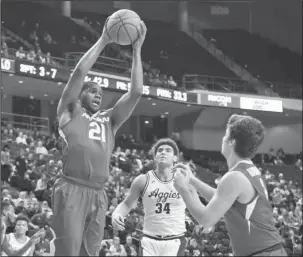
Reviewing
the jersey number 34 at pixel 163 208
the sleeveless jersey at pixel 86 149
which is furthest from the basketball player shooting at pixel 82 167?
the jersey number 34 at pixel 163 208

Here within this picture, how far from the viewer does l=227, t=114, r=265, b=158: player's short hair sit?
4.48m

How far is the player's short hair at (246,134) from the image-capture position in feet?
14.7

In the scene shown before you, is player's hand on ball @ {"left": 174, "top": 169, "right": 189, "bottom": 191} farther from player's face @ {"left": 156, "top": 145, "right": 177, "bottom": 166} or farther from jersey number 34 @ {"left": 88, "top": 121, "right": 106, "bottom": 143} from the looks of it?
player's face @ {"left": 156, "top": 145, "right": 177, "bottom": 166}

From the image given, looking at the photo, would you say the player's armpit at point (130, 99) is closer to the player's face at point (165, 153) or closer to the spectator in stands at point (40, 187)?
the player's face at point (165, 153)

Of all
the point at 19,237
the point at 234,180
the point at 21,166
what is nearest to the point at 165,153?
the point at 19,237

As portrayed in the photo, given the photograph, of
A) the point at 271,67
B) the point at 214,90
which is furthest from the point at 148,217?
the point at 271,67

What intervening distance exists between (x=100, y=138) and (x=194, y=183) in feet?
6.00

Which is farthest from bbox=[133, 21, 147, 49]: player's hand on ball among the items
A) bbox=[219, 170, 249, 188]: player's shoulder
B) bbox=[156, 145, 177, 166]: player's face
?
bbox=[219, 170, 249, 188]: player's shoulder

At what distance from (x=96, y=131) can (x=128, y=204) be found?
1891 mm

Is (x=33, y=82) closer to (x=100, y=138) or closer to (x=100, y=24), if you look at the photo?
(x=100, y=24)

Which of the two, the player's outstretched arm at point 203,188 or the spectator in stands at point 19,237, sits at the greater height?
the player's outstretched arm at point 203,188

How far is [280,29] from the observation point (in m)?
40.6

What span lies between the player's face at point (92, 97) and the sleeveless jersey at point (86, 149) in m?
0.08

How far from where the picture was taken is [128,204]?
7.84m
